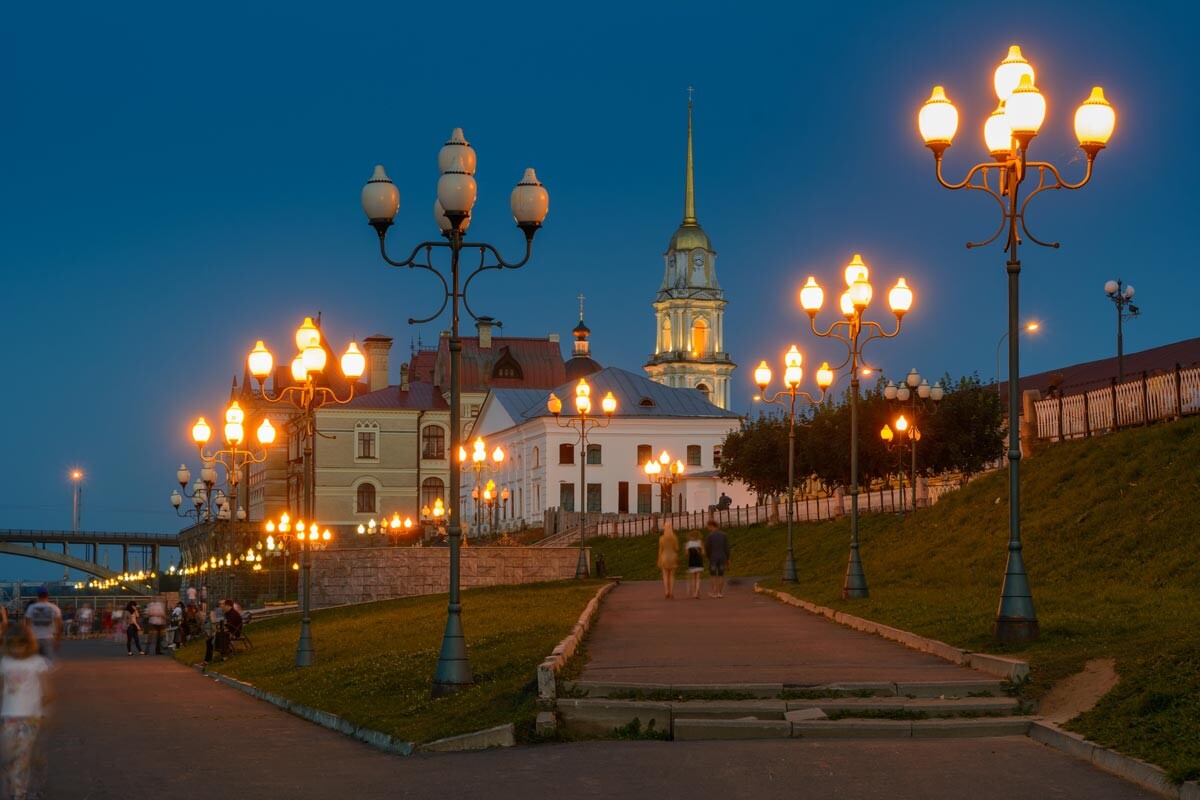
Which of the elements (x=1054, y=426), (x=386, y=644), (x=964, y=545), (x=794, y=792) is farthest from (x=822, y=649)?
(x=1054, y=426)

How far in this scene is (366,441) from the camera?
10081 centimetres

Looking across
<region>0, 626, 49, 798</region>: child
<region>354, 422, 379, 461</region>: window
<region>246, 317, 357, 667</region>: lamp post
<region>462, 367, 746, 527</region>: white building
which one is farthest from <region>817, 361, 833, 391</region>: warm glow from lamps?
<region>354, 422, 379, 461</region>: window

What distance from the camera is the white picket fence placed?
108 ft

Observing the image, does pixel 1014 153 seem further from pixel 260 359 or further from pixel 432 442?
pixel 432 442

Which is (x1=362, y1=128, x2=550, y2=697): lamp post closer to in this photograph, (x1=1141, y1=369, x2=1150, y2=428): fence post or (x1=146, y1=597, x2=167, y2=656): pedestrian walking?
(x1=1141, y1=369, x2=1150, y2=428): fence post

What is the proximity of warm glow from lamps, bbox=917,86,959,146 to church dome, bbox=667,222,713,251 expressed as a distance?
125 metres

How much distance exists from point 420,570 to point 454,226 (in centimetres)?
3397

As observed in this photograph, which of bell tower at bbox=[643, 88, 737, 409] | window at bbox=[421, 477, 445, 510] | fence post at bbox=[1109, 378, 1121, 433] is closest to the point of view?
fence post at bbox=[1109, 378, 1121, 433]

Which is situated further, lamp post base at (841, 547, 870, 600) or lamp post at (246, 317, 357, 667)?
lamp post base at (841, 547, 870, 600)

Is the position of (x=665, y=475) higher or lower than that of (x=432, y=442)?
lower

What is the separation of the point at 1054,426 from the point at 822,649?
21424 mm

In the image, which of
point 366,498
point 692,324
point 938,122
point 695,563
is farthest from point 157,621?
point 692,324

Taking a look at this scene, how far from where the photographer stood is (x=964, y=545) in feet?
107

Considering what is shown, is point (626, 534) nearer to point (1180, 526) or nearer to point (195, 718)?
point (1180, 526)
